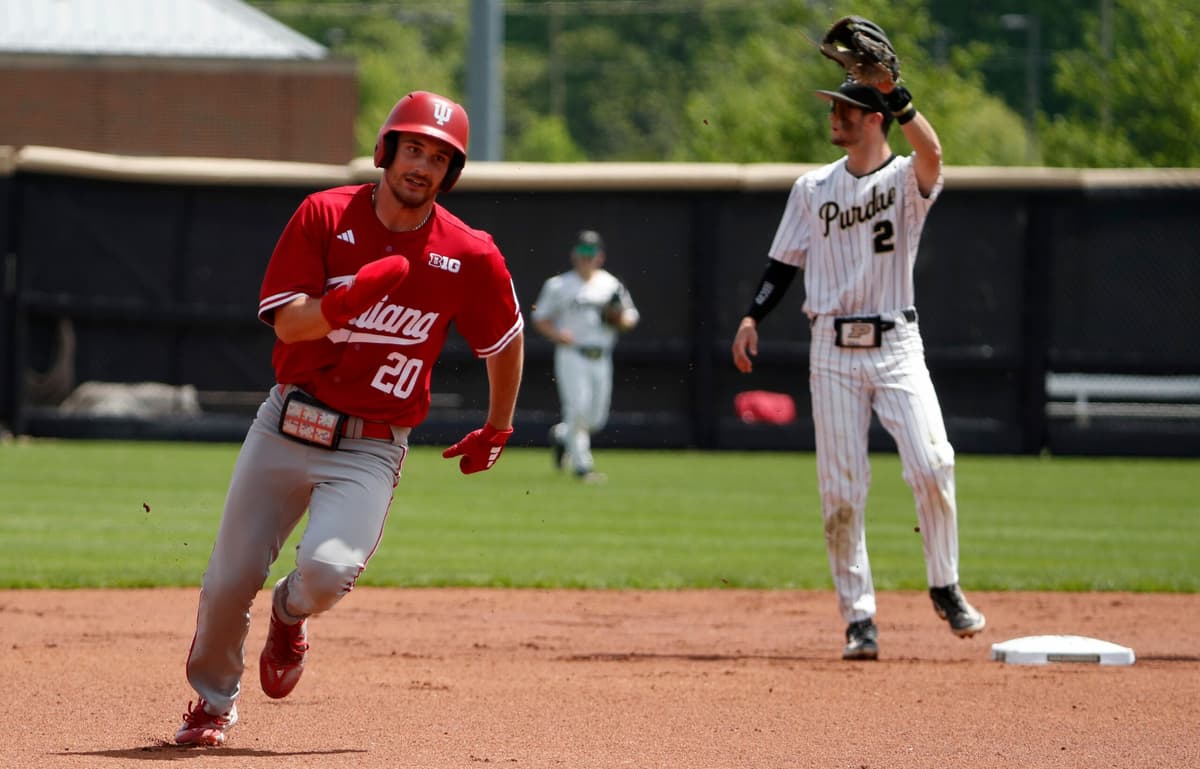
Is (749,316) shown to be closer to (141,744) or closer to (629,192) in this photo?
(141,744)

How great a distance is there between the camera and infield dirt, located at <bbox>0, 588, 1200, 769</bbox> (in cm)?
507

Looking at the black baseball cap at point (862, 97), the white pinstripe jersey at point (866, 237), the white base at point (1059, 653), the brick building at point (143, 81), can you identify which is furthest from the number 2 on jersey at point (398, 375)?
the brick building at point (143, 81)

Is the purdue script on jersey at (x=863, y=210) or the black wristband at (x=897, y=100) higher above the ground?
the black wristband at (x=897, y=100)

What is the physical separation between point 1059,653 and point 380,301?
3238 millimetres

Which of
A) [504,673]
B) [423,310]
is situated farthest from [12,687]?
[423,310]

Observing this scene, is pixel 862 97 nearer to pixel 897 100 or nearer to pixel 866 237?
pixel 897 100

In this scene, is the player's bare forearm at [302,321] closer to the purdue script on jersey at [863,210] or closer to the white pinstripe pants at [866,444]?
the white pinstripe pants at [866,444]

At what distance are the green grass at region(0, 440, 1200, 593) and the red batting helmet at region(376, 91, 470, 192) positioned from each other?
395cm

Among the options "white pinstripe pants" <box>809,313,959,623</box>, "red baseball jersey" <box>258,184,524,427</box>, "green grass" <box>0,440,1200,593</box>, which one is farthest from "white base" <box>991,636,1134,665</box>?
"red baseball jersey" <box>258,184,524,427</box>

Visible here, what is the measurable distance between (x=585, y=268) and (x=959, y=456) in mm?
4809

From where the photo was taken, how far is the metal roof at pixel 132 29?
27.1m

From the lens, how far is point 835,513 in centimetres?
685

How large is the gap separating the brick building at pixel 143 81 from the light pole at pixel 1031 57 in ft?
73.0

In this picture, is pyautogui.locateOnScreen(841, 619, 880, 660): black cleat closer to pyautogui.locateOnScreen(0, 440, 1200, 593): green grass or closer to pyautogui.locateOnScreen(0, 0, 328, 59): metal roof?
pyautogui.locateOnScreen(0, 440, 1200, 593): green grass
